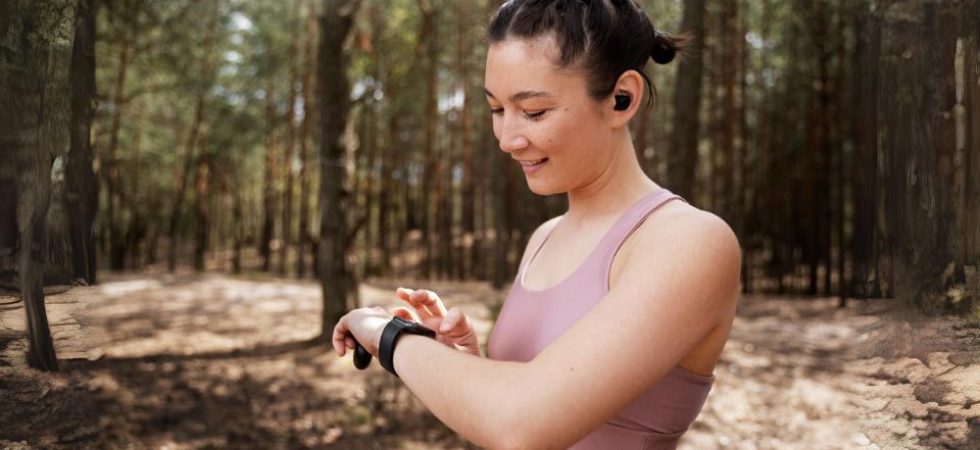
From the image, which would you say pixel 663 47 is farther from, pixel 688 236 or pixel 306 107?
pixel 306 107

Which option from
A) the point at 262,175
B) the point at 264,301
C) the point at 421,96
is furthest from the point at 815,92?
the point at 262,175

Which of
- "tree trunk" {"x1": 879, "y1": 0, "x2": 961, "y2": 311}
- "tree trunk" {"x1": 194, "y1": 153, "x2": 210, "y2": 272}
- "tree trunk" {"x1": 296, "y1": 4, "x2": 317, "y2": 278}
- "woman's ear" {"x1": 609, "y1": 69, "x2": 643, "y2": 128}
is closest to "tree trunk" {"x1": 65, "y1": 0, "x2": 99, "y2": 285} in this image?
"woman's ear" {"x1": 609, "y1": 69, "x2": 643, "y2": 128}

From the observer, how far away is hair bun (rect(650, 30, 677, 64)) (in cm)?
142

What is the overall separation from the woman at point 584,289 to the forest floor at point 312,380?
0.55m

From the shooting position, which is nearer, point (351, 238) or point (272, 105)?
point (351, 238)

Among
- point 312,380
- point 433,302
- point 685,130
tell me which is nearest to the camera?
point 433,302

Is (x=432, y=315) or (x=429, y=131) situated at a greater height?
(x=429, y=131)

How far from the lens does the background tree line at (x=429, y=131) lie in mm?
1607

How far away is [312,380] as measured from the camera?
6551mm

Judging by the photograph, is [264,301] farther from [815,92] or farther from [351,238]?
[815,92]

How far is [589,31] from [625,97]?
13 cm

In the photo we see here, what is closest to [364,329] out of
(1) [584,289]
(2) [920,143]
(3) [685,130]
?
(1) [584,289]

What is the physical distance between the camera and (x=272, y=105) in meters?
18.0

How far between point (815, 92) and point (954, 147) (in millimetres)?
13454
